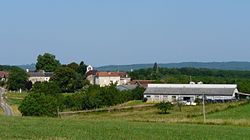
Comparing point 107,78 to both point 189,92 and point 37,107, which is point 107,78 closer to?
point 189,92

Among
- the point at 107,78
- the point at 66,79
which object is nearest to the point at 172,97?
the point at 66,79

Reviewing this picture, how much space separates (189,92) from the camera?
9775 cm

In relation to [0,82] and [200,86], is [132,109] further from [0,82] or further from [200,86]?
[0,82]

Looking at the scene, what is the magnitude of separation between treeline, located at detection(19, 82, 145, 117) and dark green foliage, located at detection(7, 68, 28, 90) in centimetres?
3616

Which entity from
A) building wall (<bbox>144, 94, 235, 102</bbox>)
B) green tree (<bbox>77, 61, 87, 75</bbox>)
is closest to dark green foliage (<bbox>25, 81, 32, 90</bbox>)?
green tree (<bbox>77, 61, 87, 75</bbox>)

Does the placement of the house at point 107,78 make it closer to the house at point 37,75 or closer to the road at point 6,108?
the house at point 37,75

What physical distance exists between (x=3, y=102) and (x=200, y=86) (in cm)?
3723

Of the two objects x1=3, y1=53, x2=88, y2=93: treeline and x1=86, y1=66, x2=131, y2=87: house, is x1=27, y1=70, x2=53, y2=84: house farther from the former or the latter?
x1=86, y1=66, x2=131, y2=87: house

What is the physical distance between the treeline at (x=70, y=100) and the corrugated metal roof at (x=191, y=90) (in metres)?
3.37

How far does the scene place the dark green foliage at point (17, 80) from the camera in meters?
138

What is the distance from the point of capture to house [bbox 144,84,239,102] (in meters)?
95.0

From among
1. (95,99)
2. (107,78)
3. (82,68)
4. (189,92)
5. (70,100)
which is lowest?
(70,100)

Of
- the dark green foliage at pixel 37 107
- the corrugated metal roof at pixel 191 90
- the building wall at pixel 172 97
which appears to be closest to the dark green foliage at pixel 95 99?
the building wall at pixel 172 97

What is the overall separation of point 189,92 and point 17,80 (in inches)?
2219
